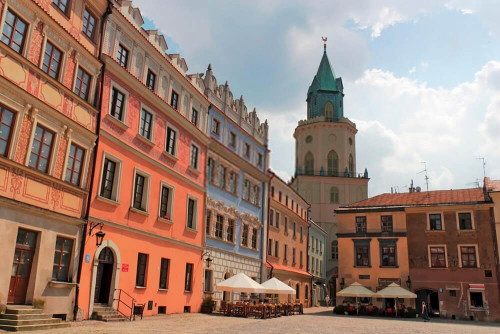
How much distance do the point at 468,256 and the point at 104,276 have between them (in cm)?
2932

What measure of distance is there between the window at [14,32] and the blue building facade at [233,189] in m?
15.2

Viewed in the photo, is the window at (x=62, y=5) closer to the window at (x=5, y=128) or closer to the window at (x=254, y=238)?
the window at (x=5, y=128)

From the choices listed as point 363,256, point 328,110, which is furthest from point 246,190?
point 328,110

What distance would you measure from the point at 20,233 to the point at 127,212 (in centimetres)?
622

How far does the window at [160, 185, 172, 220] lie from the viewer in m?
24.1

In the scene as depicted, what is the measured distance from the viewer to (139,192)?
2233 centimetres

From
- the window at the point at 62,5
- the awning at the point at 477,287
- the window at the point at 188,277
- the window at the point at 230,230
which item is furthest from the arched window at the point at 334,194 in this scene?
the window at the point at 62,5

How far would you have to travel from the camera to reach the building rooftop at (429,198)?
38750 mm

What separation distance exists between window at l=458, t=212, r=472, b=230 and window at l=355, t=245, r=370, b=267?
314 inches

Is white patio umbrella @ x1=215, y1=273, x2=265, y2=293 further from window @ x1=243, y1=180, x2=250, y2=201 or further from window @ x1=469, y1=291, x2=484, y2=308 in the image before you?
window @ x1=469, y1=291, x2=484, y2=308

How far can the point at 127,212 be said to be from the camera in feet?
68.8

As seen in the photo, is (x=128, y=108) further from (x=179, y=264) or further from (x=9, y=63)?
(x=179, y=264)

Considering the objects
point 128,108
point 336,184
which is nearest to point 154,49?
point 128,108

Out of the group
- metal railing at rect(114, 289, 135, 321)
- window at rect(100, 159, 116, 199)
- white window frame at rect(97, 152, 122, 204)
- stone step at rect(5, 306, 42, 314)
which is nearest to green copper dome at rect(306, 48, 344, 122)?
white window frame at rect(97, 152, 122, 204)
